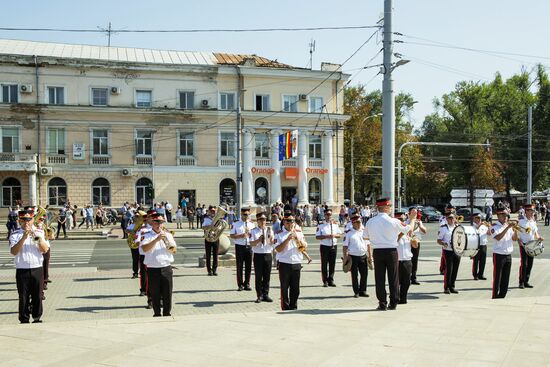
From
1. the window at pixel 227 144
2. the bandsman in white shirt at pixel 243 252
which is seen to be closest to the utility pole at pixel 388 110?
the bandsman in white shirt at pixel 243 252

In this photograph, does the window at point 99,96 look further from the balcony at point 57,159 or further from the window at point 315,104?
the window at point 315,104

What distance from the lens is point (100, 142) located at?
144 ft

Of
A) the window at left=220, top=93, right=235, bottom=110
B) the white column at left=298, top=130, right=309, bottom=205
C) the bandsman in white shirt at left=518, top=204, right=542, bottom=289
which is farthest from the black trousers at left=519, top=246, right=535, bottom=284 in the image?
the window at left=220, top=93, right=235, bottom=110

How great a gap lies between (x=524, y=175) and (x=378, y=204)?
56.8 meters

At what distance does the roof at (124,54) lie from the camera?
148ft

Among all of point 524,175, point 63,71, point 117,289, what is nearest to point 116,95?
point 63,71

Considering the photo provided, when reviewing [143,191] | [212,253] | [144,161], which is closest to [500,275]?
[212,253]

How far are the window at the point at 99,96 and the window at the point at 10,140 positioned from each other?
5.85m

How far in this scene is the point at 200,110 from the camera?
4528cm

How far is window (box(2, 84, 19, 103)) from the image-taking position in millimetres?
42000

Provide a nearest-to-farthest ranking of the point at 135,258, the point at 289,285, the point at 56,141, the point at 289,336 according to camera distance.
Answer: the point at 289,336 → the point at 289,285 → the point at 135,258 → the point at 56,141

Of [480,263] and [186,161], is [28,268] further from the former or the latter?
[186,161]

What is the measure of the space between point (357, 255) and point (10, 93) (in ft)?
121

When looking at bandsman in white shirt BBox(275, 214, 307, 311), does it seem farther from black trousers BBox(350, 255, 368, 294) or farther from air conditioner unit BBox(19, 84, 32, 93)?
air conditioner unit BBox(19, 84, 32, 93)
